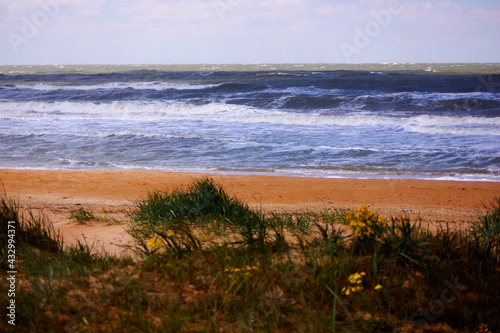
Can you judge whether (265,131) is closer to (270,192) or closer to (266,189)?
(266,189)

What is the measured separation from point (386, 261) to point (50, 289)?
8.23ft

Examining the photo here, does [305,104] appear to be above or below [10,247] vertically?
above

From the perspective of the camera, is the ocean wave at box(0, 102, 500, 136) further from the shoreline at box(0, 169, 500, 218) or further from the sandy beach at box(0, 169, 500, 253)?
the sandy beach at box(0, 169, 500, 253)

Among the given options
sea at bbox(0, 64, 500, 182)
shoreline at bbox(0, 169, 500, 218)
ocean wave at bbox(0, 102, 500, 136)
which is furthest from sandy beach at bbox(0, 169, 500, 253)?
ocean wave at bbox(0, 102, 500, 136)

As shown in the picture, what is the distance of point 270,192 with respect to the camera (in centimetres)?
841

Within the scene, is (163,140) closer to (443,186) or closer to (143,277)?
(443,186)

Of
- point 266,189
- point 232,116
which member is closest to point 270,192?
point 266,189

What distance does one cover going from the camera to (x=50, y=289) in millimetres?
3059

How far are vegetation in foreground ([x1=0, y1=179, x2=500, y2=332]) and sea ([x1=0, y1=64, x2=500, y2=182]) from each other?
256 inches

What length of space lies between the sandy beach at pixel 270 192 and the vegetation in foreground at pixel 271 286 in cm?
261

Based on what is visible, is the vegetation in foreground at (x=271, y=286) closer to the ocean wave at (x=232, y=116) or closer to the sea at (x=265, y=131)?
the sea at (x=265, y=131)

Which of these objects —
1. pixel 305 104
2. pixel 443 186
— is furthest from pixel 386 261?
pixel 305 104

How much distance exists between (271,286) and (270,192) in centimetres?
523

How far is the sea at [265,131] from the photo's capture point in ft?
36.6
